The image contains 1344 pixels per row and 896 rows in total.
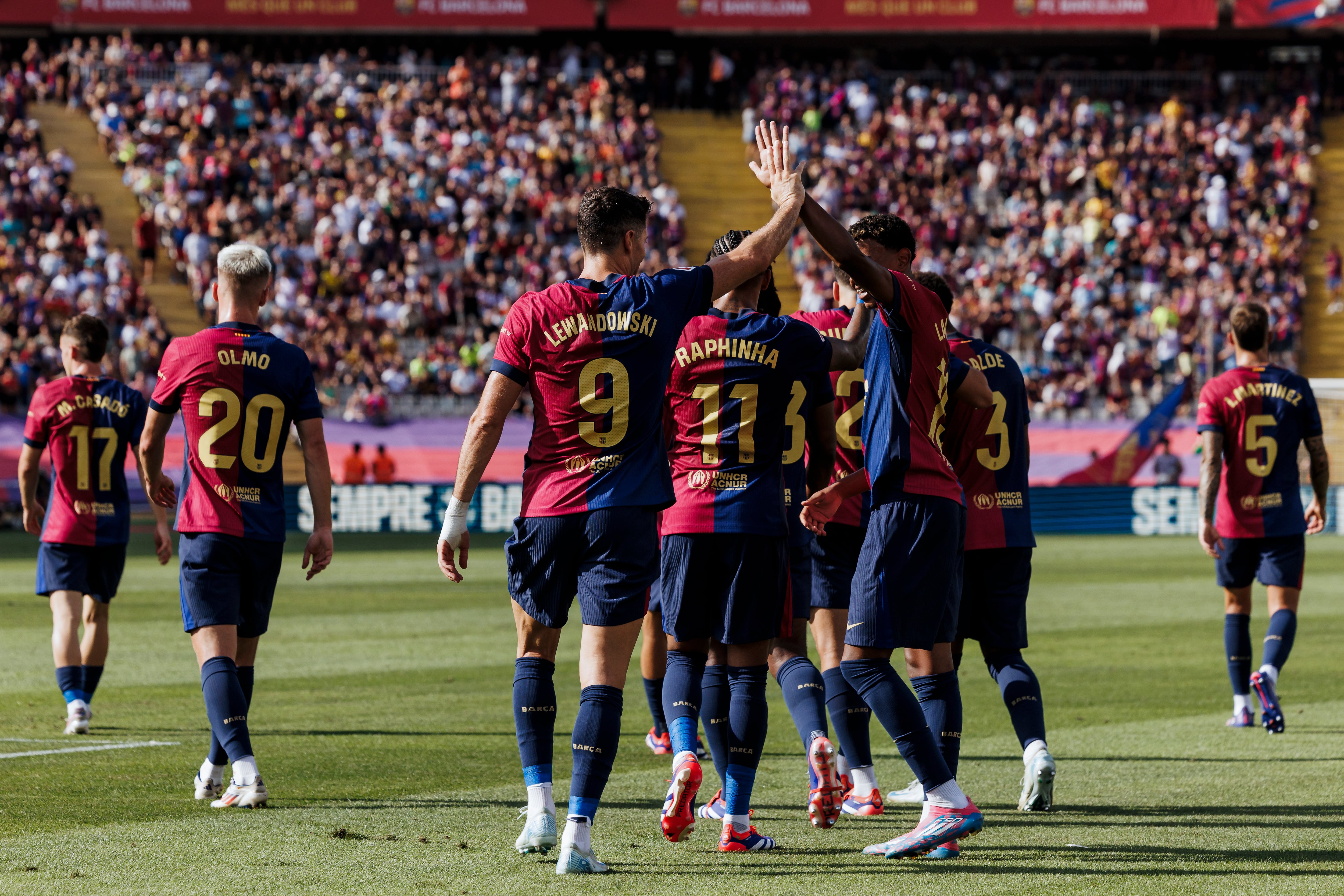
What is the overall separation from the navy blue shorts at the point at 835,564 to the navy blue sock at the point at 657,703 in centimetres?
126

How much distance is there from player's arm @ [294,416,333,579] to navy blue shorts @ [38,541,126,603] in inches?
106

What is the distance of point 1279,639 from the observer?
9.28m

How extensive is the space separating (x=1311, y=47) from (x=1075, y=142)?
30.6ft

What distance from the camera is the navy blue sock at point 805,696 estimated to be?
6117 mm

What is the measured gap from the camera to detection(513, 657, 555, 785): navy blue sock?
5.47 meters

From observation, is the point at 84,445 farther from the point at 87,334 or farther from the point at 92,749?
the point at 92,749

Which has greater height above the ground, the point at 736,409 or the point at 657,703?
the point at 736,409

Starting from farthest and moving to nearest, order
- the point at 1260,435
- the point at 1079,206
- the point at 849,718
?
Answer: the point at 1079,206 → the point at 1260,435 → the point at 849,718

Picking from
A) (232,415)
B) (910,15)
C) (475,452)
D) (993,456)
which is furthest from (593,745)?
(910,15)

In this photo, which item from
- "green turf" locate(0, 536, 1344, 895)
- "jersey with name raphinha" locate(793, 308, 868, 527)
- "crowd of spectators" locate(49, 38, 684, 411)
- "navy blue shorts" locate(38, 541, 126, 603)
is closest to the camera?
"green turf" locate(0, 536, 1344, 895)

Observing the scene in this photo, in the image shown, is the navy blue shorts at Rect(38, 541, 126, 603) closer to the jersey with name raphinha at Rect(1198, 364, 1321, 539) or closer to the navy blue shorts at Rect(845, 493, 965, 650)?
the navy blue shorts at Rect(845, 493, 965, 650)

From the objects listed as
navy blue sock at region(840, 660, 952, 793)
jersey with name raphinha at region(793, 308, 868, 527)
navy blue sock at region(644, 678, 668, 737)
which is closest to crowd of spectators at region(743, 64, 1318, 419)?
navy blue sock at region(644, 678, 668, 737)

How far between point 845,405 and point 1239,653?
369 centimetres

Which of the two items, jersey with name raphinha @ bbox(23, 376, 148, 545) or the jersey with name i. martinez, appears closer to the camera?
the jersey with name i. martinez
